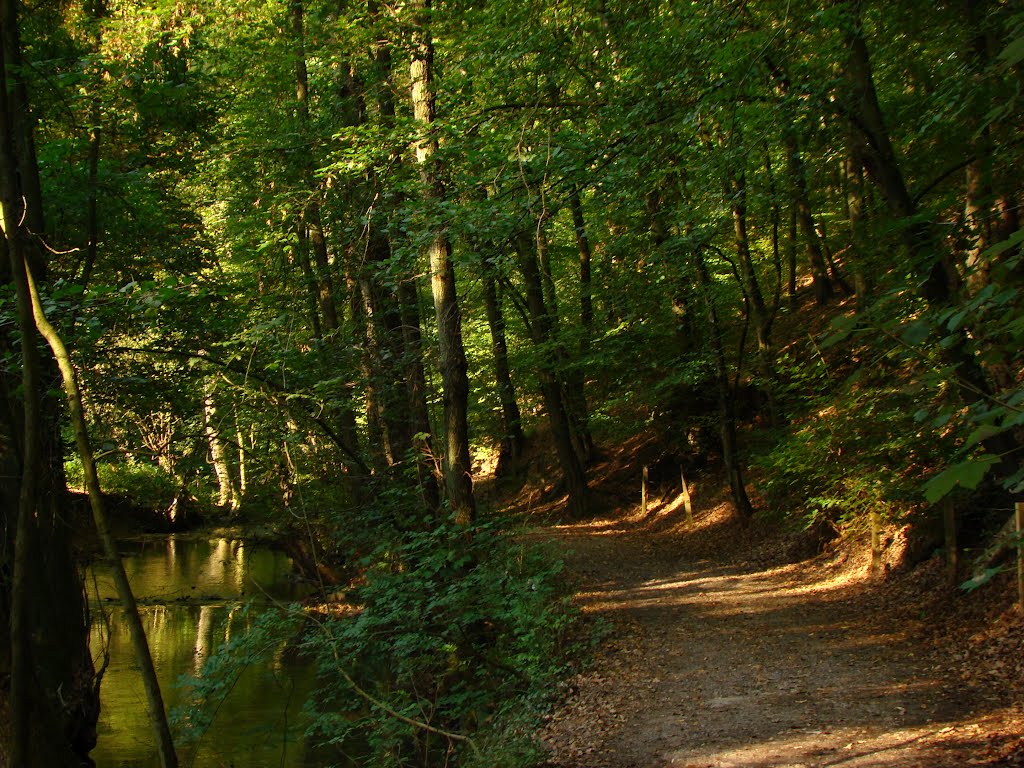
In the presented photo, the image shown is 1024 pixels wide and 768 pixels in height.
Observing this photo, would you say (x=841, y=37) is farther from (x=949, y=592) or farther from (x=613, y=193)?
(x=949, y=592)

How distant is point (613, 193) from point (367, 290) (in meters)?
5.88

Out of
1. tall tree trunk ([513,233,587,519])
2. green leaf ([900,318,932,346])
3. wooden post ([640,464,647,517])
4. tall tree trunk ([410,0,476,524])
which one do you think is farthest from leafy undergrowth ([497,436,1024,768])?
tall tree trunk ([513,233,587,519])

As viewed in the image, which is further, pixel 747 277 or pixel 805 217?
pixel 805 217

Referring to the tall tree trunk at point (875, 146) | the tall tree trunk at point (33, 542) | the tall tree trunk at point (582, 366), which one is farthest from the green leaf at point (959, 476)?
the tall tree trunk at point (582, 366)

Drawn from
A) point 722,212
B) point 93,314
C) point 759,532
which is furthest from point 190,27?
point 759,532

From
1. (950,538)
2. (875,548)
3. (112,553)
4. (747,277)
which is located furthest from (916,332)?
(747,277)

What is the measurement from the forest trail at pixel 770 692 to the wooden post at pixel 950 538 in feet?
2.97

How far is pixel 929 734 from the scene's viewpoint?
5.32m

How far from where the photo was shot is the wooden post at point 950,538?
26.8 ft

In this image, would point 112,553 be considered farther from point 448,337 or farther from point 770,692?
point 448,337

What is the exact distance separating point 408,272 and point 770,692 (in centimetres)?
552

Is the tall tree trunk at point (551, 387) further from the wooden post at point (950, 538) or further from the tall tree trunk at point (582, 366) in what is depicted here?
the wooden post at point (950, 538)

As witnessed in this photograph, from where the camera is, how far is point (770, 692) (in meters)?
6.72

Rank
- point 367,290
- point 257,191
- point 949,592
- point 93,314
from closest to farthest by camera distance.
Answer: point 93,314 → point 949,592 → point 367,290 → point 257,191
